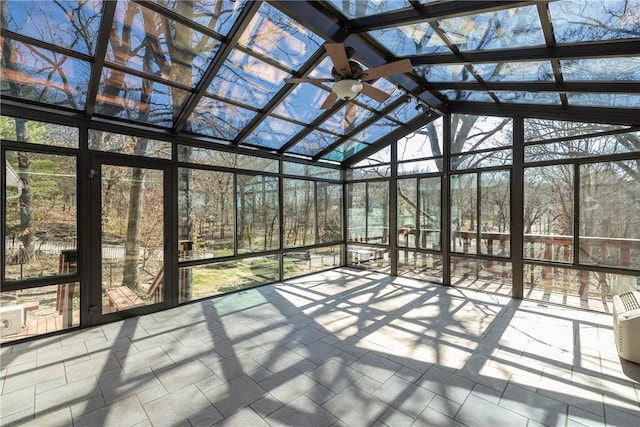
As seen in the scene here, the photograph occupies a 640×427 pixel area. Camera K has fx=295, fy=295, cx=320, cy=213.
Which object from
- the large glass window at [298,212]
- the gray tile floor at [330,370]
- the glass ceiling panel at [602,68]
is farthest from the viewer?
the large glass window at [298,212]

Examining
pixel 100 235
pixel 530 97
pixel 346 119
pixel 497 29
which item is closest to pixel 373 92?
pixel 497 29

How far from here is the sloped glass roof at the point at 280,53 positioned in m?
2.78

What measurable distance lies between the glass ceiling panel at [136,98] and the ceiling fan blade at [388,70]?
256 cm

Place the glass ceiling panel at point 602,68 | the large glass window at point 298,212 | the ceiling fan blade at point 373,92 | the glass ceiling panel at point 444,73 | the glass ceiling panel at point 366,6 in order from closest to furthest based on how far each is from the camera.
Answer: the glass ceiling panel at point 366,6 → the glass ceiling panel at point 602,68 → the ceiling fan blade at point 373,92 → the glass ceiling panel at point 444,73 → the large glass window at point 298,212

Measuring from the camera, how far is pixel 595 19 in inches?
107

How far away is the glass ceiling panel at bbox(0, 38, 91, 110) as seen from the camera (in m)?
2.98

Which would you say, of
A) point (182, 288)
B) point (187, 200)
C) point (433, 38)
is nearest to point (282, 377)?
point (182, 288)

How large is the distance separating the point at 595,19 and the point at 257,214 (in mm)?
5501

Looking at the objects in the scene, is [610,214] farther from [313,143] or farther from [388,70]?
[313,143]

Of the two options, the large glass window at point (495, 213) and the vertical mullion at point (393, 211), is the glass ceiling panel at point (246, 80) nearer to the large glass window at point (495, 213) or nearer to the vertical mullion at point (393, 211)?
the vertical mullion at point (393, 211)

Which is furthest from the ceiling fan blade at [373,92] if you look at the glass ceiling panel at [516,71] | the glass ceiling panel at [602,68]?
the glass ceiling panel at [602,68]

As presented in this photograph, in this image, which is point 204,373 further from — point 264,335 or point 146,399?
point 264,335

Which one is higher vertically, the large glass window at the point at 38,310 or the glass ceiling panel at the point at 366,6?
the glass ceiling panel at the point at 366,6

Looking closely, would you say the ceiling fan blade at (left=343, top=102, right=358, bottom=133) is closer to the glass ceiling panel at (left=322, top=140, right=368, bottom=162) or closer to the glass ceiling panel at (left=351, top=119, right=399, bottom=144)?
the glass ceiling panel at (left=351, top=119, right=399, bottom=144)
